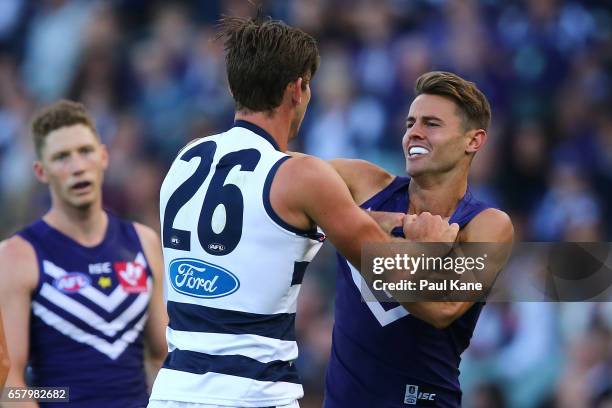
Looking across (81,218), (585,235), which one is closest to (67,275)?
(81,218)

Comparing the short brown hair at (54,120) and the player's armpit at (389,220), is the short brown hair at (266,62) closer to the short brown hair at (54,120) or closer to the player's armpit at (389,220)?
the player's armpit at (389,220)

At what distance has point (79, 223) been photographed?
237 inches

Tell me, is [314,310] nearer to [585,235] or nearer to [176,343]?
[585,235]

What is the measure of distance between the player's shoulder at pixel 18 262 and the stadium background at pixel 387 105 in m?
3.83

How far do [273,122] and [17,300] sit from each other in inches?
74.9

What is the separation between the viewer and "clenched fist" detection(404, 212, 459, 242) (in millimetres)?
4664

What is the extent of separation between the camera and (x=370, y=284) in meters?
4.74

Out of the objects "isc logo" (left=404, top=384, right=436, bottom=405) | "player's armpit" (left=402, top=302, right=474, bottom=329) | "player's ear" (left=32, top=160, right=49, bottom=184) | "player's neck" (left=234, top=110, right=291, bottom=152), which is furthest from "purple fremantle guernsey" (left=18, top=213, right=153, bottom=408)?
"player's armpit" (left=402, top=302, right=474, bottom=329)

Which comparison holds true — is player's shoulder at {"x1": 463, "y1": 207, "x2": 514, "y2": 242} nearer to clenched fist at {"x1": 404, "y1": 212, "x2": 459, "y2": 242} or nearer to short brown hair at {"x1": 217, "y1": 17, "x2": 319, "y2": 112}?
clenched fist at {"x1": 404, "y1": 212, "x2": 459, "y2": 242}

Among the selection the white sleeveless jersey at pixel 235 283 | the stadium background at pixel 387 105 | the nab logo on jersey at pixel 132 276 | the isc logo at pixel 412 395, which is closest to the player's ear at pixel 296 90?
the white sleeveless jersey at pixel 235 283

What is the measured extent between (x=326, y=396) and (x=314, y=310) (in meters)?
4.14

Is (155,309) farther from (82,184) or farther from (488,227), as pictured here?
(488,227)

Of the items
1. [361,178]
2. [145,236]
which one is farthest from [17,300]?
[361,178]

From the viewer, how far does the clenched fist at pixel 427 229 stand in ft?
15.3
